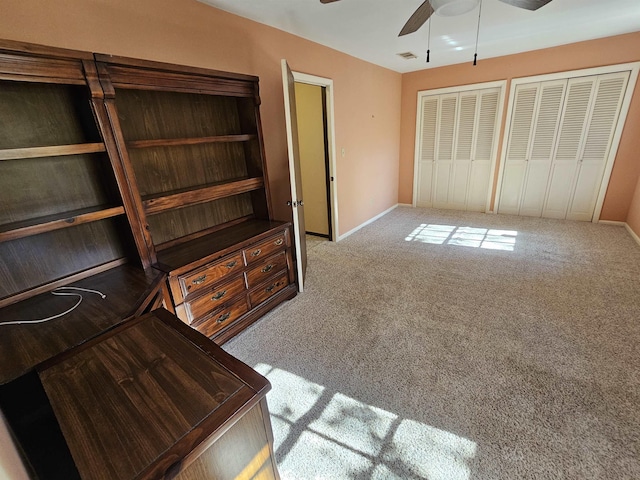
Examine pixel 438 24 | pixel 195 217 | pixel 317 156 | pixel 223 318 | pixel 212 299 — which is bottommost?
pixel 223 318

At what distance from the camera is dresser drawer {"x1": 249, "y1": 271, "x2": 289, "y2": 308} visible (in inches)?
92.6

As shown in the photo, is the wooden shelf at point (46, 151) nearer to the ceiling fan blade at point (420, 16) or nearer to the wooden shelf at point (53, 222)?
the wooden shelf at point (53, 222)

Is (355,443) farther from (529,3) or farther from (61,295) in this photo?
(529,3)

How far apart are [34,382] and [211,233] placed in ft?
4.63

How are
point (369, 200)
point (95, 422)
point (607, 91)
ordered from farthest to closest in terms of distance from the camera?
point (369, 200) → point (607, 91) → point (95, 422)

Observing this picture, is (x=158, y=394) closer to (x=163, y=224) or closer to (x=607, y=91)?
(x=163, y=224)

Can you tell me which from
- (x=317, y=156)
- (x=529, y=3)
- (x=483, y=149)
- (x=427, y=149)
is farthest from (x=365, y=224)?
(x=529, y=3)

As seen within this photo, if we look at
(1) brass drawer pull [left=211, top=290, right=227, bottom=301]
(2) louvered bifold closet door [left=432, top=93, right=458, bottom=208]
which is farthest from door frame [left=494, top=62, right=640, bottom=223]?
(1) brass drawer pull [left=211, top=290, right=227, bottom=301]

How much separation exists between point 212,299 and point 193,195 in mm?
734

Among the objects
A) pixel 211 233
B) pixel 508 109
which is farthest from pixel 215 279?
pixel 508 109

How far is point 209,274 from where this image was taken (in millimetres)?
1938

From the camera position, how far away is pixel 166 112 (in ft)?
6.57

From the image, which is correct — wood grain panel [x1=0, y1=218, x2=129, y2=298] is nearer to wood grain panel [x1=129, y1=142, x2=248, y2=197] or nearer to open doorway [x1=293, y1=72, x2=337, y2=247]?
wood grain panel [x1=129, y1=142, x2=248, y2=197]

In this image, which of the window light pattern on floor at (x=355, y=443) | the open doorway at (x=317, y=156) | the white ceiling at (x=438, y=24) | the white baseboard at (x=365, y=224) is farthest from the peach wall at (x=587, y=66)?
the window light pattern on floor at (x=355, y=443)
